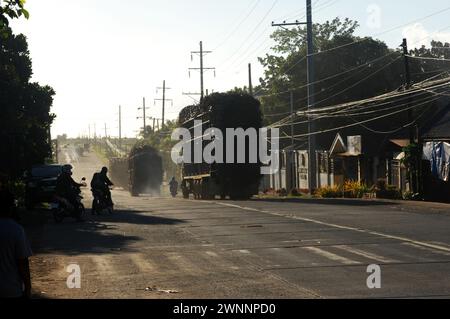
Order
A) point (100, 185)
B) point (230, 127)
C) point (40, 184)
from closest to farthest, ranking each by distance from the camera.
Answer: point (100, 185), point (40, 184), point (230, 127)

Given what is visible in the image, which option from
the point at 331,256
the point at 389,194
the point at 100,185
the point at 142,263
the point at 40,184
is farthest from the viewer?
the point at 389,194

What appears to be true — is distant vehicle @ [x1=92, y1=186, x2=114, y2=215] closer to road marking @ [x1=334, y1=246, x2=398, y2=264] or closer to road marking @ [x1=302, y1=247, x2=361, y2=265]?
road marking @ [x1=302, y1=247, x2=361, y2=265]

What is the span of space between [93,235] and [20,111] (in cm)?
2372

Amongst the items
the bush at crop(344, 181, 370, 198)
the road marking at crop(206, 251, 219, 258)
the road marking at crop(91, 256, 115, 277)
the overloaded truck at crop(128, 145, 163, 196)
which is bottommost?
the road marking at crop(91, 256, 115, 277)

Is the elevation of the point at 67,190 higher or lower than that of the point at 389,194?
higher

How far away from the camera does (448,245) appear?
16.9 m

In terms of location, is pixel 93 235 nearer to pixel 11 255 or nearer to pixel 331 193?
pixel 11 255

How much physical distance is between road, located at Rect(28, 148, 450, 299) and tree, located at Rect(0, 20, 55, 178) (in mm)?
10252

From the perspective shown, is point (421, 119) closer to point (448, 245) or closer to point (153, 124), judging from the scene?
point (448, 245)

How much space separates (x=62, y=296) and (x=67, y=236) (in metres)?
9.70

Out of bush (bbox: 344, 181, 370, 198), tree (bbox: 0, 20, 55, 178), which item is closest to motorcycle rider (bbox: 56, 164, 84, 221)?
tree (bbox: 0, 20, 55, 178)

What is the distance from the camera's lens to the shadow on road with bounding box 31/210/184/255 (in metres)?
18.0

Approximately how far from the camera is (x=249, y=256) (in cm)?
1584

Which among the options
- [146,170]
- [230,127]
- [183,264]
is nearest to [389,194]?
[230,127]
